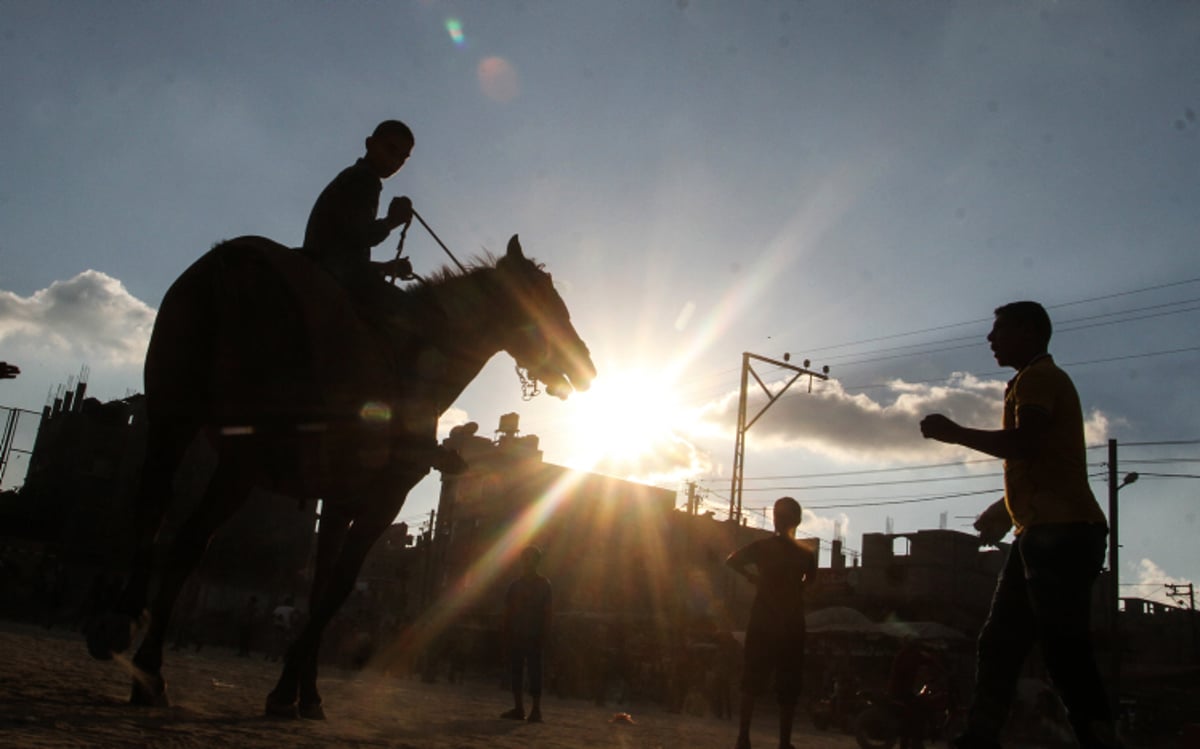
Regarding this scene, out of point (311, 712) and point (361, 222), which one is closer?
point (311, 712)

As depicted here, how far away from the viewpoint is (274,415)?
441cm

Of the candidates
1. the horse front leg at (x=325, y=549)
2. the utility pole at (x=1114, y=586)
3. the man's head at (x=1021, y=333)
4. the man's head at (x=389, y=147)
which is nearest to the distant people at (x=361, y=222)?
the man's head at (x=389, y=147)

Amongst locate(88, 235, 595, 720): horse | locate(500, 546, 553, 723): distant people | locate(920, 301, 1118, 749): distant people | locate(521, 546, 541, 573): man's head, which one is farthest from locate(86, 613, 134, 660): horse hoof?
locate(521, 546, 541, 573): man's head

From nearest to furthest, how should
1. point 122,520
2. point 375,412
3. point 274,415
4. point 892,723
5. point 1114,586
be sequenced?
point 274,415 → point 375,412 → point 892,723 → point 1114,586 → point 122,520

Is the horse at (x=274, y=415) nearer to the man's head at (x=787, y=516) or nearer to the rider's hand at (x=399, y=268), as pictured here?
the rider's hand at (x=399, y=268)

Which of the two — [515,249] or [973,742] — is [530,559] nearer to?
[515,249]

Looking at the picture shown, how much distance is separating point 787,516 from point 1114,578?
2370cm

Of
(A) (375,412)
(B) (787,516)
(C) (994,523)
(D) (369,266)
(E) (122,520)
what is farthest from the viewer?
(E) (122,520)

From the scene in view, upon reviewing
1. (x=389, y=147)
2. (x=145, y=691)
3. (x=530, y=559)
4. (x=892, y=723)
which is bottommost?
(x=892, y=723)

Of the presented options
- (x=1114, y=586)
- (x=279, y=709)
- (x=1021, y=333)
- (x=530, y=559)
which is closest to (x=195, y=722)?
(x=279, y=709)

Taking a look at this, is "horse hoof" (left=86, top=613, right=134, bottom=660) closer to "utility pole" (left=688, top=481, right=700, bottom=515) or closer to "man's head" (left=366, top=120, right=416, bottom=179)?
"man's head" (left=366, top=120, right=416, bottom=179)

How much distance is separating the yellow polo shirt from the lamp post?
22.1 meters

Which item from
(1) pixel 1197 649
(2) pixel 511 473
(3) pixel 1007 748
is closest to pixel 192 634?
(3) pixel 1007 748

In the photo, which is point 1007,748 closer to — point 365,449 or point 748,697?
point 748,697
